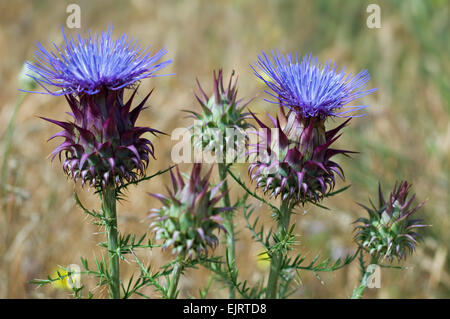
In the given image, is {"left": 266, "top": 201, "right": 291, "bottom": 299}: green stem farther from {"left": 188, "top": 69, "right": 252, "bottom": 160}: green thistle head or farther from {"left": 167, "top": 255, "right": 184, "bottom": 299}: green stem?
{"left": 167, "top": 255, "right": 184, "bottom": 299}: green stem

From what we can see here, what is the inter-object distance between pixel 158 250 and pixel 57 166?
63.3 inches

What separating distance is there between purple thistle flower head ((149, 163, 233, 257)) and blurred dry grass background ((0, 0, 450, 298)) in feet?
1.10

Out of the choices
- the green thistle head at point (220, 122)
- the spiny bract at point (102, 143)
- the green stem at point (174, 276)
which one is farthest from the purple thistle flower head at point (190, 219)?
the green thistle head at point (220, 122)

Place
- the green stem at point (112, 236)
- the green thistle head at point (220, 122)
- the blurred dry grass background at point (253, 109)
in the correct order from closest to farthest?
the green stem at point (112, 236), the green thistle head at point (220, 122), the blurred dry grass background at point (253, 109)

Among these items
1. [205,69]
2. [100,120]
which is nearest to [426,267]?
[100,120]

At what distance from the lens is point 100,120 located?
98.7 inches

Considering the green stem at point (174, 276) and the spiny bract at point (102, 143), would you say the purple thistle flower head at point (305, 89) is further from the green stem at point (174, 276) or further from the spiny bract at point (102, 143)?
the green stem at point (174, 276)

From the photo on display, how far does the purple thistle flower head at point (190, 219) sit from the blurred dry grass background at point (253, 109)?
33cm

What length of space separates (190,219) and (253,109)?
391 centimetres

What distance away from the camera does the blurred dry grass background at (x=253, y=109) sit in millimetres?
4234

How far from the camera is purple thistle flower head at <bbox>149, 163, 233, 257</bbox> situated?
7.36ft

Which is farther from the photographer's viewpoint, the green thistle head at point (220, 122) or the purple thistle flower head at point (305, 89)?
the green thistle head at point (220, 122)

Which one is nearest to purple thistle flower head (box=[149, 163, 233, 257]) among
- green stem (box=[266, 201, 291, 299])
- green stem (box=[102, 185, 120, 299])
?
green stem (box=[102, 185, 120, 299])
